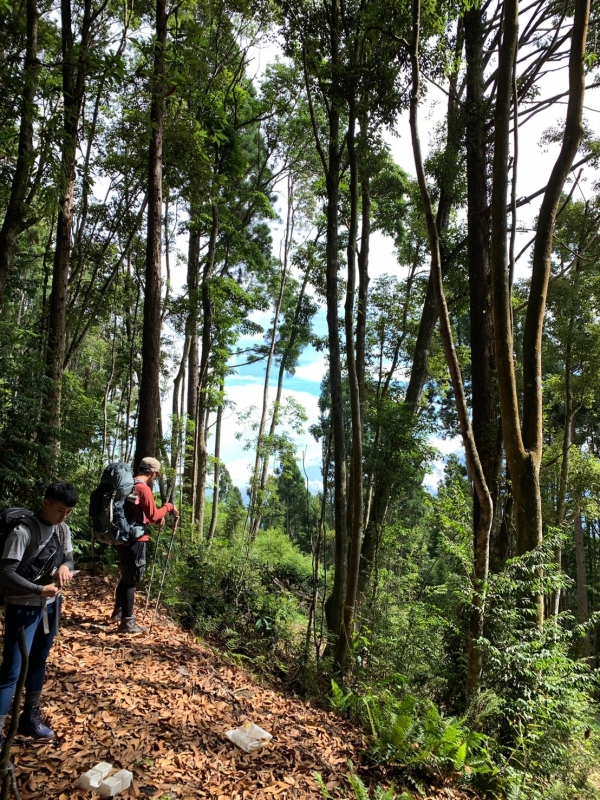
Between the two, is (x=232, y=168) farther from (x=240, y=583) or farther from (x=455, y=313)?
(x=240, y=583)

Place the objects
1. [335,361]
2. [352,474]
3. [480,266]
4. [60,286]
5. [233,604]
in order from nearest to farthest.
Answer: [352,474], [335,361], [233,604], [60,286], [480,266]

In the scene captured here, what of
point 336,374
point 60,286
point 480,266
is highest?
point 480,266

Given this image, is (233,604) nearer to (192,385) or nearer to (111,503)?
(111,503)

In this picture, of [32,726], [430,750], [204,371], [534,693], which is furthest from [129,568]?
[204,371]

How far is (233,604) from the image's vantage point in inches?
255

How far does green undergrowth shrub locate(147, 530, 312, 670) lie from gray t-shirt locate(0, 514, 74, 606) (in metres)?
3.22

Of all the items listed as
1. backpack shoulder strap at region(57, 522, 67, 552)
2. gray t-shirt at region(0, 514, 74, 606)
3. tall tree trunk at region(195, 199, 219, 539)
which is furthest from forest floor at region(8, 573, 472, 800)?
tall tree trunk at region(195, 199, 219, 539)

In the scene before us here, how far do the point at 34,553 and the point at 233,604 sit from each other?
4352 mm

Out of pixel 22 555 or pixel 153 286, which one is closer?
pixel 22 555

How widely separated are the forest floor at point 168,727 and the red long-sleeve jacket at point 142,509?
1.10 m

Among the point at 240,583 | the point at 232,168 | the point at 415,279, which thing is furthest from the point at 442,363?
the point at 240,583

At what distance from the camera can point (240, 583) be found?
6555 mm

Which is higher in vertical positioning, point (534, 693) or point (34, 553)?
point (34, 553)

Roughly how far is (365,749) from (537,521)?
8.26 ft
